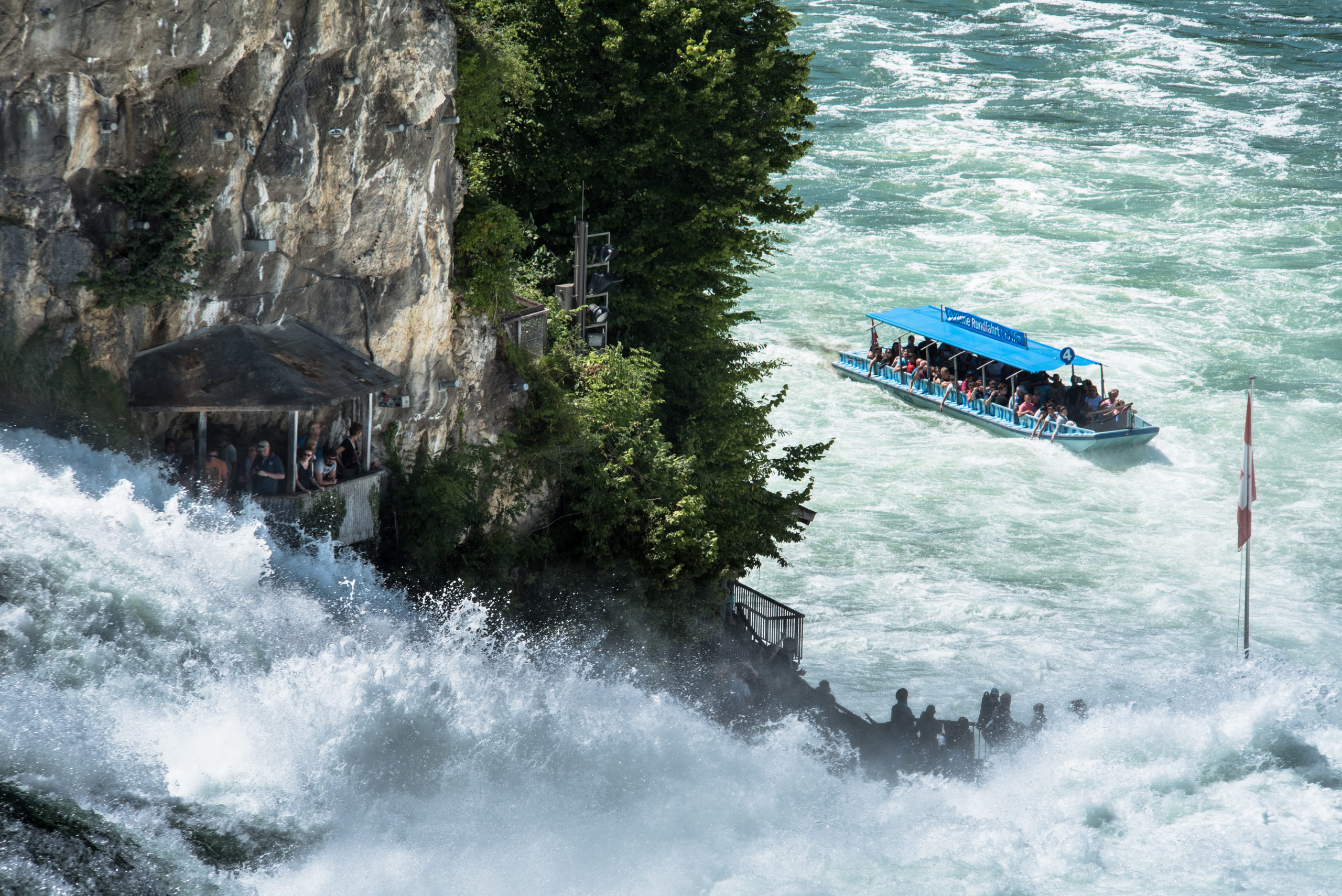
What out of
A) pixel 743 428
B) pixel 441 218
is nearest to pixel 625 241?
pixel 743 428

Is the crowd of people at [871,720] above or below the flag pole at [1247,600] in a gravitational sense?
below

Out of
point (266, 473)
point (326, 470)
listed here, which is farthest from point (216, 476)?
point (326, 470)

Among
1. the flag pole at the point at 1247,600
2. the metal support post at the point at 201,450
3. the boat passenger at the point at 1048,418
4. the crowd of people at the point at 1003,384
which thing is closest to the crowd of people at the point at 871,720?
the flag pole at the point at 1247,600

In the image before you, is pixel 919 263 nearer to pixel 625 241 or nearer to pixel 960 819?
pixel 625 241

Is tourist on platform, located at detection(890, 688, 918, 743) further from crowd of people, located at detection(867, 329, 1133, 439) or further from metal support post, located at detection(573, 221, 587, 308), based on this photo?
crowd of people, located at detection(867, 329, 1133, 439)

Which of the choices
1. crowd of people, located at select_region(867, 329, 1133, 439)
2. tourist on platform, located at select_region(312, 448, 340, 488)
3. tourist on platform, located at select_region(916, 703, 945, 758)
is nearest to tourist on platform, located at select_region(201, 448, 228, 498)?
tourist on platform, located at select_region(312, 448, 340, 488)

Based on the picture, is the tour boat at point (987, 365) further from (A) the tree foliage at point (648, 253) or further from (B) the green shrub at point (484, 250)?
(B) the green shrub at point (484, 250)
